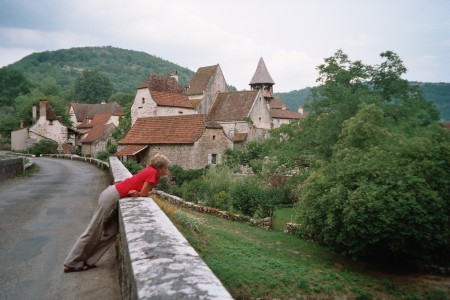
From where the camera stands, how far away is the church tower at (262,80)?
62.6 metres

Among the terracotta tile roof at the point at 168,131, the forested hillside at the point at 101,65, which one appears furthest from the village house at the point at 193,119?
the forested hillside at the point at 101,65

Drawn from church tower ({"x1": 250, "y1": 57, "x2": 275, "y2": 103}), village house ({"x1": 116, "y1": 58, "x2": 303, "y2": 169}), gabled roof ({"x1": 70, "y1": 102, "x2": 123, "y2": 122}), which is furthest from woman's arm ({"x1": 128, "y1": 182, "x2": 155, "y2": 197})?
gabled roof ({"x1": 70, "y1": 102, "x2": 123, "y2": 122})

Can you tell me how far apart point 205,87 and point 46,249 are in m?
42.7

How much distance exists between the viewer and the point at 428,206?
10766 mm

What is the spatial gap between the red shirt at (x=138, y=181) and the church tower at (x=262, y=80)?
58.4 meters

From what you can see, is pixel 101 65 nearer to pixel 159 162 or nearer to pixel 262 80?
pixel 262 80

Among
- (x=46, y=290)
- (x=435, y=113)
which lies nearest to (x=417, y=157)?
(x=46, y=290)

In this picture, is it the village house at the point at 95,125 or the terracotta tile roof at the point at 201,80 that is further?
the village house at the point at 95,125

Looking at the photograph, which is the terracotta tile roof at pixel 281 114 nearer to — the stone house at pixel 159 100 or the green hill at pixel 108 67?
the stone house at pixel 159 100

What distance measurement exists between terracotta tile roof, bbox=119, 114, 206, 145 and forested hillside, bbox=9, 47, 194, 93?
97684 millimetres

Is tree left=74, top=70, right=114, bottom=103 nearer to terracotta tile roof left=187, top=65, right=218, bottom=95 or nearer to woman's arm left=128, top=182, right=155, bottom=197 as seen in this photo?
terracotta tile roof left=187, top=65, right=218, bottom=95

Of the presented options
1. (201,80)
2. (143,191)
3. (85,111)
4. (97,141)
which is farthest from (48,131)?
(143,191)

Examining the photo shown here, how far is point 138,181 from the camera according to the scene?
5637mm

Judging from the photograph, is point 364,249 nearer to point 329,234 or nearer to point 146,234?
point 329,234
